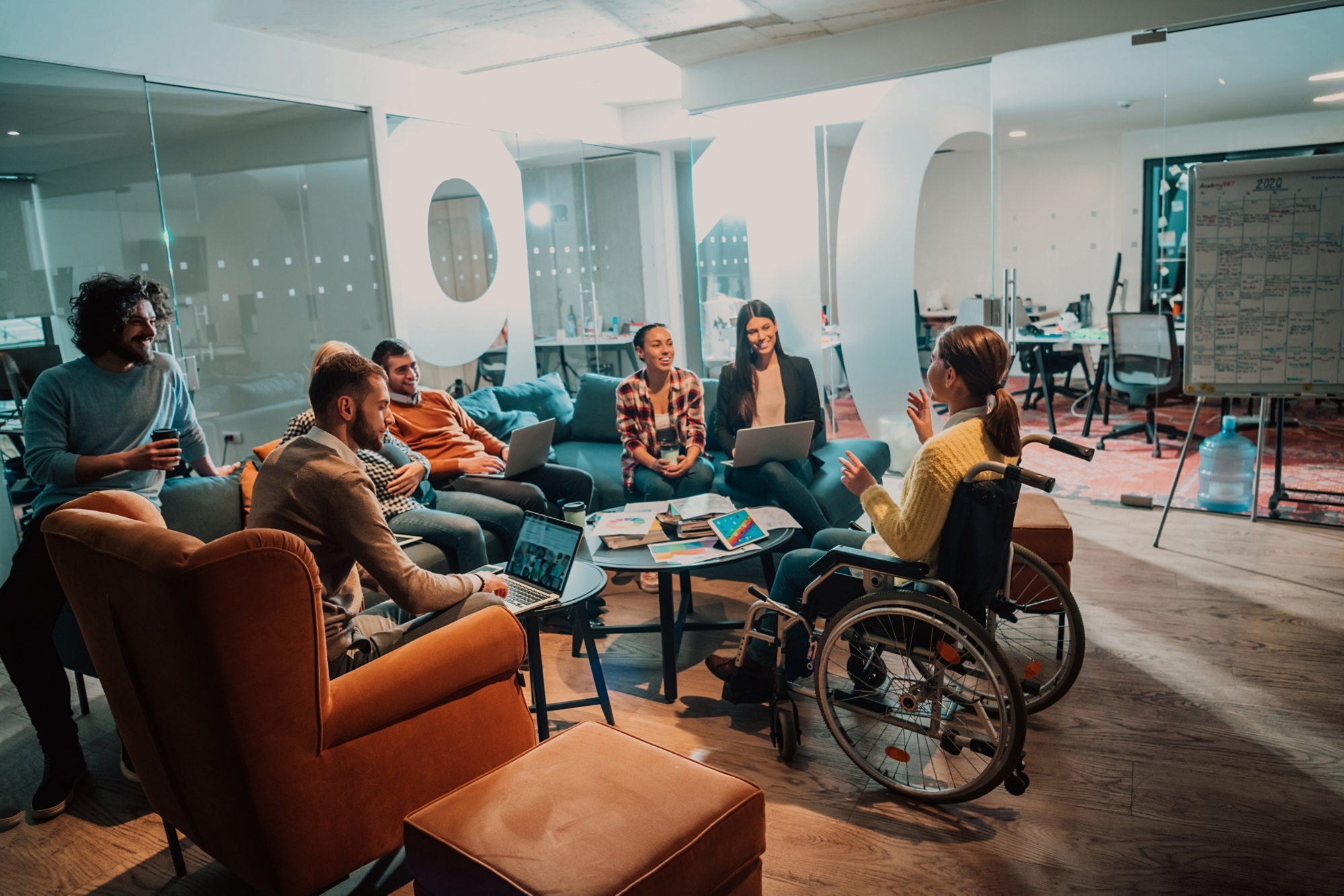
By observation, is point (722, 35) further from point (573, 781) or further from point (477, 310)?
point (573, 781)

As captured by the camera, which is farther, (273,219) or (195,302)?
(273,219)

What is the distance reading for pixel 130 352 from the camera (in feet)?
9.32

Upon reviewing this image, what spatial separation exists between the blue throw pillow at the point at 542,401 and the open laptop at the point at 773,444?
1.22 meters

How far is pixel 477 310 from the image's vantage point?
630 centimetres

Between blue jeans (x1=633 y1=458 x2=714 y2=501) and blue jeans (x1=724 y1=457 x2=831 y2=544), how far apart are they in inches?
A: 7.4

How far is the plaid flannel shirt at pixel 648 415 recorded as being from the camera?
13.9ft

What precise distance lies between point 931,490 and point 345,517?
1.44 meters

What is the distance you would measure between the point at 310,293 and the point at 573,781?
4.50m

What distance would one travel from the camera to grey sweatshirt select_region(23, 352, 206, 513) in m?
2.79

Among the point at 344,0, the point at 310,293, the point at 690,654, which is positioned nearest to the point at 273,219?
the point at 310,293

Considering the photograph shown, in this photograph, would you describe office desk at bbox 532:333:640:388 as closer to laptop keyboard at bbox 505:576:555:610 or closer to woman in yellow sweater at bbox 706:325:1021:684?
laptop keyboard at bbox 505:576:555:610

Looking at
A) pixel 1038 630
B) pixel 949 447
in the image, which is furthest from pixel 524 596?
pixel 1038 630

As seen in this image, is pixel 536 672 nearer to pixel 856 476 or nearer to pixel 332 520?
pixel 332 520

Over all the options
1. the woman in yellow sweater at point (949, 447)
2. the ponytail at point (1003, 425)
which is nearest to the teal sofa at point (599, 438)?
the woman in yellow sweater at point (949, 447)
